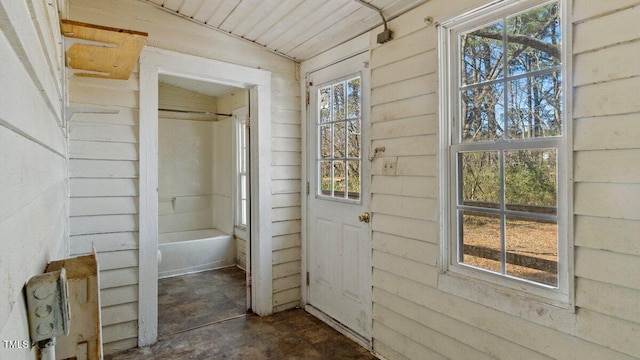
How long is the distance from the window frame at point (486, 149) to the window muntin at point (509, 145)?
11mm

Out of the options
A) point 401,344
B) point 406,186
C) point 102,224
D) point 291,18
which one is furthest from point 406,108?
point 102,224

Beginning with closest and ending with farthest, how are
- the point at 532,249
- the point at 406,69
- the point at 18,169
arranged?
1. the point at 18,169
2. the point at 532,249
3. the point at 406,69

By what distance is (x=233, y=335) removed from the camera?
278 cm

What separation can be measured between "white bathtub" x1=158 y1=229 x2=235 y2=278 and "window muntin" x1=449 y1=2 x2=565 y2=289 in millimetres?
3392

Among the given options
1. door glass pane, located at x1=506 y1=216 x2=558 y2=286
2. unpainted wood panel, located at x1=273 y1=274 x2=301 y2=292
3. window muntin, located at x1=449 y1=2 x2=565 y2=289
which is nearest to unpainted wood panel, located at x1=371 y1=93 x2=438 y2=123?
window muntin, located at x1=449 y1=2 x2=565 y2=289

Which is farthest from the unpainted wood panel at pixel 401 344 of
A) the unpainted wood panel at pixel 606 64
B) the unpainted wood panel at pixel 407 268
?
the unpainted wood panel at pixel 606 64

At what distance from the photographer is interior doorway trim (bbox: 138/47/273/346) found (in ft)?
8.39

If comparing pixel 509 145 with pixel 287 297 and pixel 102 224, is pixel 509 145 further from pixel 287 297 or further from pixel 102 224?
pixel 102 224

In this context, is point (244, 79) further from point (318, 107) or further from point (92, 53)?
point (92, 53)

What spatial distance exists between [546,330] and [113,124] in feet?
9.32

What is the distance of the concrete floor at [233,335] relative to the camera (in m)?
2.50

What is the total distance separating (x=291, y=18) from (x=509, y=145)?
1.76 metres

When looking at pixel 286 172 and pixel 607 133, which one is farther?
pixel 286 172

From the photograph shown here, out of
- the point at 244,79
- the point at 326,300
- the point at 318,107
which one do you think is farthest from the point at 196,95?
the point at 326,300
